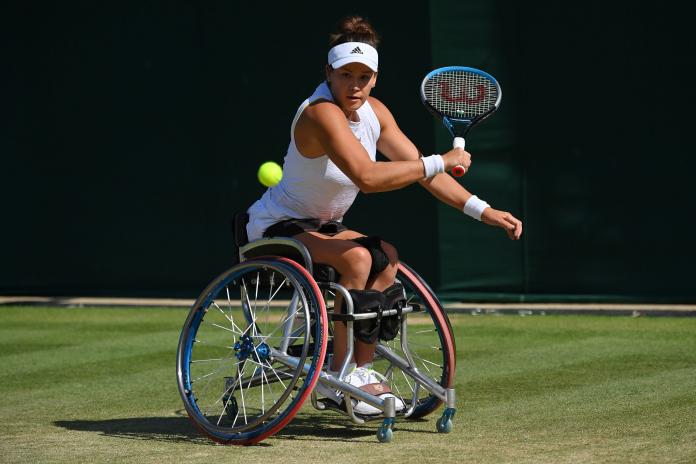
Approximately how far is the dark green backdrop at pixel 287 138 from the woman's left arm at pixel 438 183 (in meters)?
3.86

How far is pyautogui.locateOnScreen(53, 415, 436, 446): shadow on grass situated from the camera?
4.63 m

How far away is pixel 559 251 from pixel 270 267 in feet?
15.1

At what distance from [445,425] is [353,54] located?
1288 millimetres

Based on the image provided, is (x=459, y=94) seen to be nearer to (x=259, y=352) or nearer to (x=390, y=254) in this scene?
(x=390, y=254)

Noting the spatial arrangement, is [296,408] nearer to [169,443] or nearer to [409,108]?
[169,443]

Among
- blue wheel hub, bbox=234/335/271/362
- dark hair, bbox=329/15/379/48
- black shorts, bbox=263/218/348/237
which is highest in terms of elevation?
dark hair, bbox=329/15/379/48

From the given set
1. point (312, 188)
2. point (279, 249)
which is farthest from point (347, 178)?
point (279, 249)

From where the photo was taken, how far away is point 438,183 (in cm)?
490

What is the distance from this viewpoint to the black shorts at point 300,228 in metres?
4.76

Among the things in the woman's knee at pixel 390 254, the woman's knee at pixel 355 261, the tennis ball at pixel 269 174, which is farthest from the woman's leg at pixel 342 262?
the tennis ball at pixel 269 174

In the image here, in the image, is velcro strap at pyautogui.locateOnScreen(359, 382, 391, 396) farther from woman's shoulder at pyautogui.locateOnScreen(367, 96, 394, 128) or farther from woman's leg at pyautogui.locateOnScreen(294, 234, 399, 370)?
woman's shoulder at pyautogui.locateOnScreen(367, 96, 394, 128)

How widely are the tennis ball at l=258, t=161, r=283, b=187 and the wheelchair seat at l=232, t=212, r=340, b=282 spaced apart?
4.18 m

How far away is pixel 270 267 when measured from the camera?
14.9ft

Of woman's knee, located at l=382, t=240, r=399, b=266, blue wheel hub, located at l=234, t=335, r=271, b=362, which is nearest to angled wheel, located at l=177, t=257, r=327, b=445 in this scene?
blue wheel hub, located at l=234, t=335, r=271, b=362
